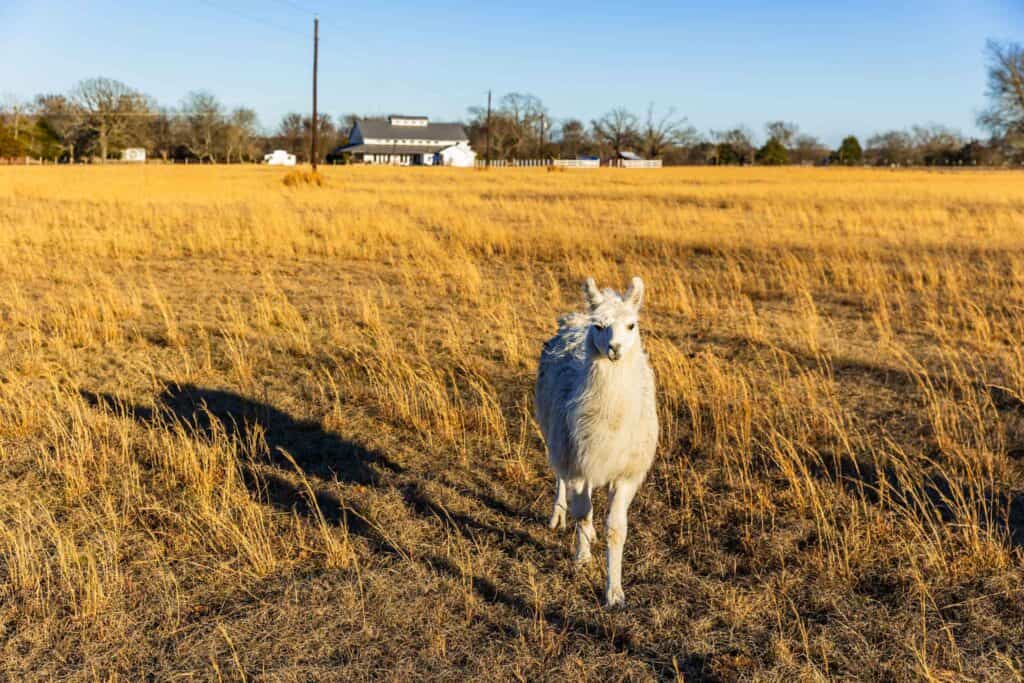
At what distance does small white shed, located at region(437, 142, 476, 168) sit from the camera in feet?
321

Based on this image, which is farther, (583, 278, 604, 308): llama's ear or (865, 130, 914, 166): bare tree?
(865, 130, 914, 166): bare tree

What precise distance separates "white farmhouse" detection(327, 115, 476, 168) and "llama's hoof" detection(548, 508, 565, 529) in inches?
3774

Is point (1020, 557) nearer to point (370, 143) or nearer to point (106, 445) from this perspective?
point (106, 445)

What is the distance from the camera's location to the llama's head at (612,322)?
3623 millimetres

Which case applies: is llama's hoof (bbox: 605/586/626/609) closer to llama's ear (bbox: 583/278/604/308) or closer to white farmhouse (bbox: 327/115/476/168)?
llama's ear (bbox: 583/278/604/308)

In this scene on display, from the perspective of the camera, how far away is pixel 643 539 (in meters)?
4.72

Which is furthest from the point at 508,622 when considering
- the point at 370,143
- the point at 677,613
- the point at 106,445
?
the point at 370,143

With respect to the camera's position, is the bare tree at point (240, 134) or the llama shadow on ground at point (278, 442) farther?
the bare tree at point (240, 134)

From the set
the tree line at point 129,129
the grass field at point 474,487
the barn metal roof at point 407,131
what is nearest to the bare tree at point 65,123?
the tree line at point 129,129

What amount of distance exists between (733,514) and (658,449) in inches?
42.6

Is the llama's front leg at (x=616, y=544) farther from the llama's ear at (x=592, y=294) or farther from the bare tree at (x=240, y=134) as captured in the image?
the bare tree at (x=240, y=134)

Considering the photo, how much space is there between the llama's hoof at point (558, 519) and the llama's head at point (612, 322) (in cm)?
142

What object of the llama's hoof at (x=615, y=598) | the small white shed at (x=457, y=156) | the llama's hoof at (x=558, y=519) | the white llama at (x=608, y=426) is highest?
the small white shed at (x=457, y=156)

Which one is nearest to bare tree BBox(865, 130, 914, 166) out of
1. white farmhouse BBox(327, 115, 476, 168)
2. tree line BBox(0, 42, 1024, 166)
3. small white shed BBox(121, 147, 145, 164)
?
tree line BBox(0, 42, 1024, 166)
